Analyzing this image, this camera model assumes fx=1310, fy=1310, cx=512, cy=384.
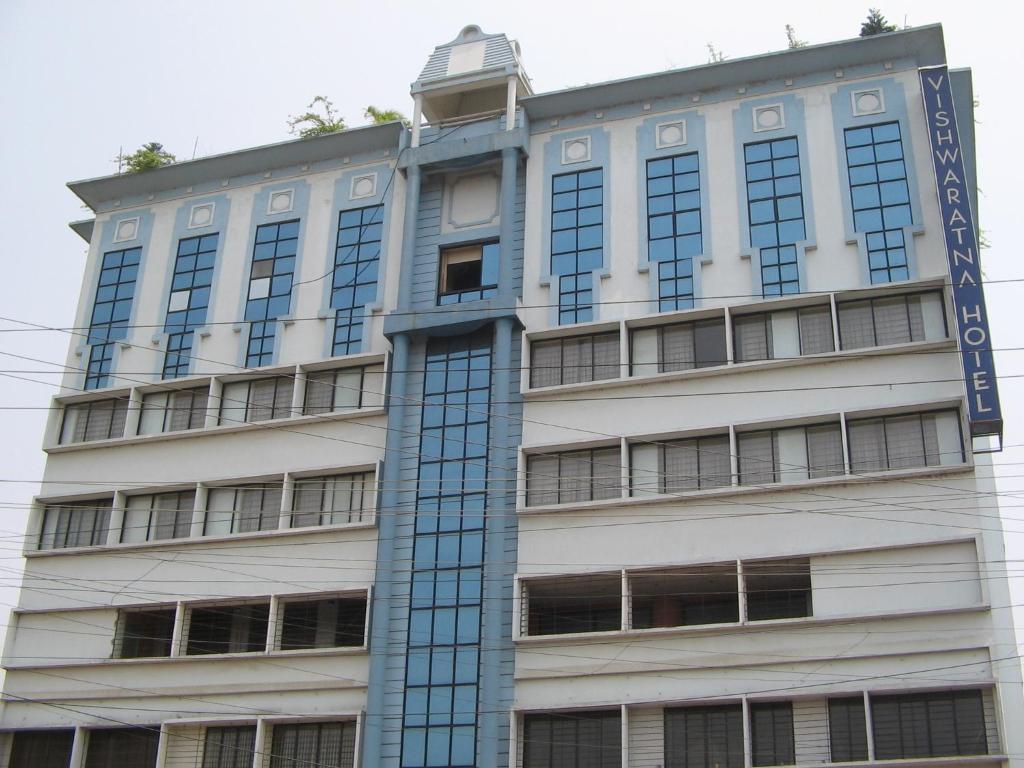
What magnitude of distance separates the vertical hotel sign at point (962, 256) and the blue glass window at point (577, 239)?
7.19m

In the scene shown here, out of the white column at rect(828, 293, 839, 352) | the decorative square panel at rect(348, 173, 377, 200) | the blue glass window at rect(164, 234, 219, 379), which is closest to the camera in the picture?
the white column at rect(828, 293, 839, 352)

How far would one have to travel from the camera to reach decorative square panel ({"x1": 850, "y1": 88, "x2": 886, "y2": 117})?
28.0m

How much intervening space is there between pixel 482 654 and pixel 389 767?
2.75 metres

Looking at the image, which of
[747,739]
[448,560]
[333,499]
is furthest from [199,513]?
[747,739]

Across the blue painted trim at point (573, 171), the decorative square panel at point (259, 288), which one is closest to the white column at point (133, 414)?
the decorative square panel at point (259, 288)

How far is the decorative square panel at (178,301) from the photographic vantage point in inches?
1251

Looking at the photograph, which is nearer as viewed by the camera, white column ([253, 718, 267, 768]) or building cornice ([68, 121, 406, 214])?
white column ([253, 718, 267, 768])

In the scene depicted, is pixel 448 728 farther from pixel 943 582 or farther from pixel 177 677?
pixel 943 582

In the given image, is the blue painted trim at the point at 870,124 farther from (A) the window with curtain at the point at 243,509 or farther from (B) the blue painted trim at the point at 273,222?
(A) the window with curtain at the point at 243,509

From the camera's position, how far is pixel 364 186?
31.4m

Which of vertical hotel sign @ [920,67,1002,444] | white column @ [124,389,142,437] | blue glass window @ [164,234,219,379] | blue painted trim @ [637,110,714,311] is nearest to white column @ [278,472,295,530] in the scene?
blue glass window @ [164,234,219,379]

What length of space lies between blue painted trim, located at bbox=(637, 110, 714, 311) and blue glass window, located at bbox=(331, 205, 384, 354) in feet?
20.3

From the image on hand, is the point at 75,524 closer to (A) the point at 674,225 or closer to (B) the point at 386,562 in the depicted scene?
(B) the point at 386,562

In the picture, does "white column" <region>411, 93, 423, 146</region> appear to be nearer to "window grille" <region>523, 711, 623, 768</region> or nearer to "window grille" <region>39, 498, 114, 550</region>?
"window grille" <region>39, 498, 114, 550</region>
